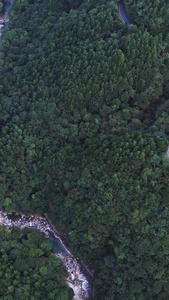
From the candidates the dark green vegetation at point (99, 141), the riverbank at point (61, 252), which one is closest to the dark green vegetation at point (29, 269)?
the riverbank at point (61, 252)

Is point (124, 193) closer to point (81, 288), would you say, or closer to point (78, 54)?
point (81, 288)

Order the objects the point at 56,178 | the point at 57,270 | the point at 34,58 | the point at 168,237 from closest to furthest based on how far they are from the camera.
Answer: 1. the point at 168,237
2. the point at 57,270
3. the point at 56,178
4. the point at 34,58

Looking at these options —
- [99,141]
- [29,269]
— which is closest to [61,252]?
[29,269]

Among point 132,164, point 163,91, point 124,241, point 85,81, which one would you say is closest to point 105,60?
point 85,81

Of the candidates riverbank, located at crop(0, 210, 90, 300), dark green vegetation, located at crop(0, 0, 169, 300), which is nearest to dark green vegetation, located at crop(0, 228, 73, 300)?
riverbank, located at crop(0, 210, 90, 300)

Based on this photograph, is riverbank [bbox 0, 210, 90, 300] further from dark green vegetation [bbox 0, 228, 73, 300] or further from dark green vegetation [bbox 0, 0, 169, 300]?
dark green vegetation [bbox 0, 228, 73, 300]

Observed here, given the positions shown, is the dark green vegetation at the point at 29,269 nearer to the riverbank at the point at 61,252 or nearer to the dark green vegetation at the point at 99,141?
the riverbank at the point at 61,252

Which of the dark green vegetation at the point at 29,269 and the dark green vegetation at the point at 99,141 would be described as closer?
the dark green vegetation at the point at 29,269
